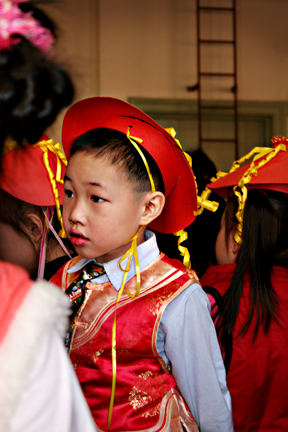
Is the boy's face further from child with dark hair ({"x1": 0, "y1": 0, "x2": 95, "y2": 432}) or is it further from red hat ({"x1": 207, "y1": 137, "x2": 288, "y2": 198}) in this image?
red hat ({"x1": 207, "y1": 137, "x2": 288, "y2": 198})

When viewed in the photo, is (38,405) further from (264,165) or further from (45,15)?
(264,165)

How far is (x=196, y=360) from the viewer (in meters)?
1.01

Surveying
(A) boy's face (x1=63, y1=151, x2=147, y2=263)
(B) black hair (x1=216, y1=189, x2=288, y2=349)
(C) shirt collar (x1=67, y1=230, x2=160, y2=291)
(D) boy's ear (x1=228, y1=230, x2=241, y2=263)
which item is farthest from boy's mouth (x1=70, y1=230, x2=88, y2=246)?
(D) boy's ear (x1=228, y1=230, x2=241, y2=263)

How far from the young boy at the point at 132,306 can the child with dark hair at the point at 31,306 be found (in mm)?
420

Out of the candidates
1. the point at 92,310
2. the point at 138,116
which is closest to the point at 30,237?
the point at 92,310

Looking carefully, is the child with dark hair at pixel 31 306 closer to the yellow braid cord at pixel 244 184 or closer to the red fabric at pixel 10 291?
the red fabric at pixel 10 291

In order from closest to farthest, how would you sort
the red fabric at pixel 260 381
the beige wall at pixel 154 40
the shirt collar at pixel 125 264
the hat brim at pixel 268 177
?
the shirt collar at pixel 125 264
the red fabric at pixel 260 381
the hat brim at pixel 268 177
the beige wall at pixel 154 40

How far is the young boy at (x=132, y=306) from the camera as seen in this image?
0.99 m

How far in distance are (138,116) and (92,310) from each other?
0.50m

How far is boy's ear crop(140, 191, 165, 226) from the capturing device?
3.54ft

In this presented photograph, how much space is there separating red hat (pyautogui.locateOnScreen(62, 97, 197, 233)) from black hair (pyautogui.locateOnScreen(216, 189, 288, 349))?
30cm

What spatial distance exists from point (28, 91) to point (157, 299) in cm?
64

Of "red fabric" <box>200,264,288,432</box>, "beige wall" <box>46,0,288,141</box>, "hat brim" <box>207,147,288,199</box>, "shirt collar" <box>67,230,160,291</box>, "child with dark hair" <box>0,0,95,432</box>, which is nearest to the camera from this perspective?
"child with dark hair" <box>0,0,95,432</box>

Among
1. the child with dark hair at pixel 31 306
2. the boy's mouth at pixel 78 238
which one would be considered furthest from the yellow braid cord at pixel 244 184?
the child with dark hair at pixel 31 306
